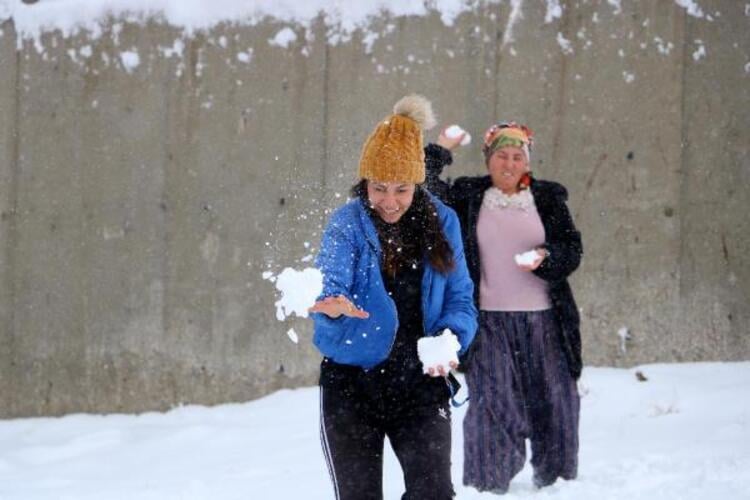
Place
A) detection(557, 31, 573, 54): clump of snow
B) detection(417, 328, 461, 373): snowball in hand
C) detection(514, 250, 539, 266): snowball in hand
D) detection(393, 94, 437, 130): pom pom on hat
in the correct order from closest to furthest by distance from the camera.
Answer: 1. detection(417, 328, 461, 373): snowball in hand
2. detection(393, 94, 437, 130): pom pom on hat
3. detection(514, 250, 539, 266): snowball in hand
4. detection(557, 31, 573, 54): clump of snow

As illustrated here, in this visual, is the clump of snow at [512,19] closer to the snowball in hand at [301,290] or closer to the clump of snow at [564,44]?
the clump of snow at [564,44]

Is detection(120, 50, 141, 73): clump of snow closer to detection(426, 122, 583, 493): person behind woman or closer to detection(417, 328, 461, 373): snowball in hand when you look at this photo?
detection(426, 122, 583, 493): person behind woman

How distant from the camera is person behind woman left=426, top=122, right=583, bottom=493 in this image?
516cm

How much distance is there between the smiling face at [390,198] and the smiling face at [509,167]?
5.31 feet

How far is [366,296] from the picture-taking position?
354 cm

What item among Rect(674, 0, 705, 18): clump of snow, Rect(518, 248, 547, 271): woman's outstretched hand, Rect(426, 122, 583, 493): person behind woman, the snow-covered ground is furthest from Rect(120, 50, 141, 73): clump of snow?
Rect(674, 0, 705, 18): clump of snow

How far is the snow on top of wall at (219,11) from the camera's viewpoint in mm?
6828

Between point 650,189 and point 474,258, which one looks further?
point 650,189

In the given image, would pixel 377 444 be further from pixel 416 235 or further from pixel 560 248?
pixel 560 248

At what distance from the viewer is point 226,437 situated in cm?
648

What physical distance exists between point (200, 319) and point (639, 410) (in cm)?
250

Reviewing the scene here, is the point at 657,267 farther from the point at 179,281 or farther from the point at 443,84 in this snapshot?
A: the point at 179,281

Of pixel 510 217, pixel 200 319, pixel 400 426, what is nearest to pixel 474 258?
pixel 510 217

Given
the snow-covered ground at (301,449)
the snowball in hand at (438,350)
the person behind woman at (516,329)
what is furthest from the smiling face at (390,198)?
the snow-covered ground at (301,449)
